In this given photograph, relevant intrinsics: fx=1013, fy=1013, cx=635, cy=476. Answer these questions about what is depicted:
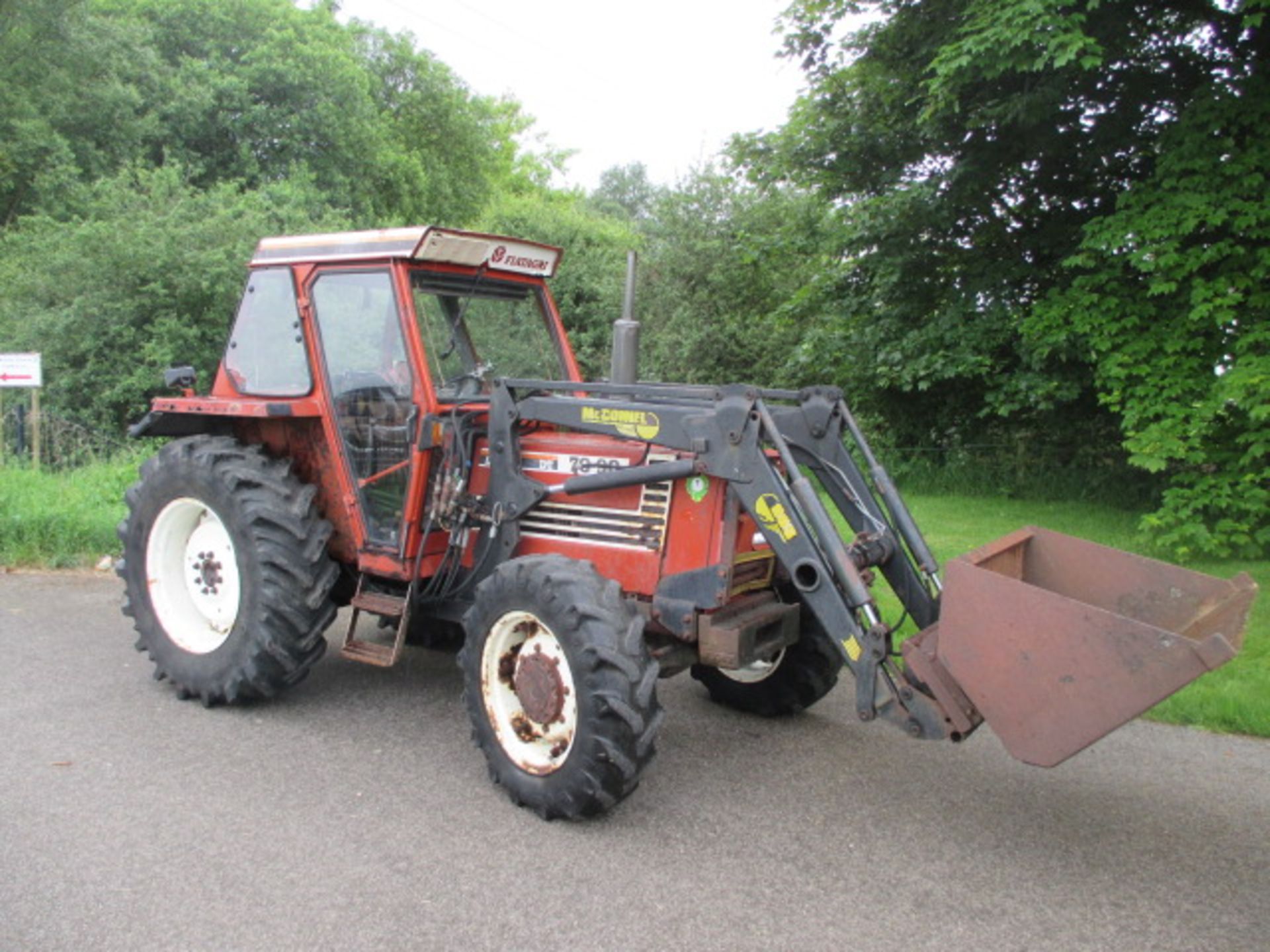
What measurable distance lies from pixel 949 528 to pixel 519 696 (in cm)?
585

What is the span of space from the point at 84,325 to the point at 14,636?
28.7 feet

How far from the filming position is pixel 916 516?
31.2ft

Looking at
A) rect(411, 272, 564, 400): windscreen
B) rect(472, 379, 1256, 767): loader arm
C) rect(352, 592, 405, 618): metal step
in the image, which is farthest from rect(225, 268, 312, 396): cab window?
rect(472, 379, 1256, 767): loader arm

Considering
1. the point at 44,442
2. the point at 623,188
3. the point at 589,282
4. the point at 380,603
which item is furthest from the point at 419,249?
the point at 623,188

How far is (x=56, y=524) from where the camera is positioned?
8492mm

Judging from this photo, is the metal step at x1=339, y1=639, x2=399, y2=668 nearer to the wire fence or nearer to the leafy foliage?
the wire fence

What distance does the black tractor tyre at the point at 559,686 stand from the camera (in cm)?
381

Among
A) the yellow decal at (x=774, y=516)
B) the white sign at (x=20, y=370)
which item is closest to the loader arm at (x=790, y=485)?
the yellow decal at (x=774, y=516)

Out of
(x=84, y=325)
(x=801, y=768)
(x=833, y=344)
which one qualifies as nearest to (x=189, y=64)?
(x=84, y=325)

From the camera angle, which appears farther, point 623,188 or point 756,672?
point 623,188

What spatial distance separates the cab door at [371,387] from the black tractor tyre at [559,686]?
0.96m

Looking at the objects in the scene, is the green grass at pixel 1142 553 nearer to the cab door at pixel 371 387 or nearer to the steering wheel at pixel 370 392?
the cab door at pixel 371 387

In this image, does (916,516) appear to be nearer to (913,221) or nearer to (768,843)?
(913,221)

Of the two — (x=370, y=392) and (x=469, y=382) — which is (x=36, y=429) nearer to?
(x=370, y=392)
